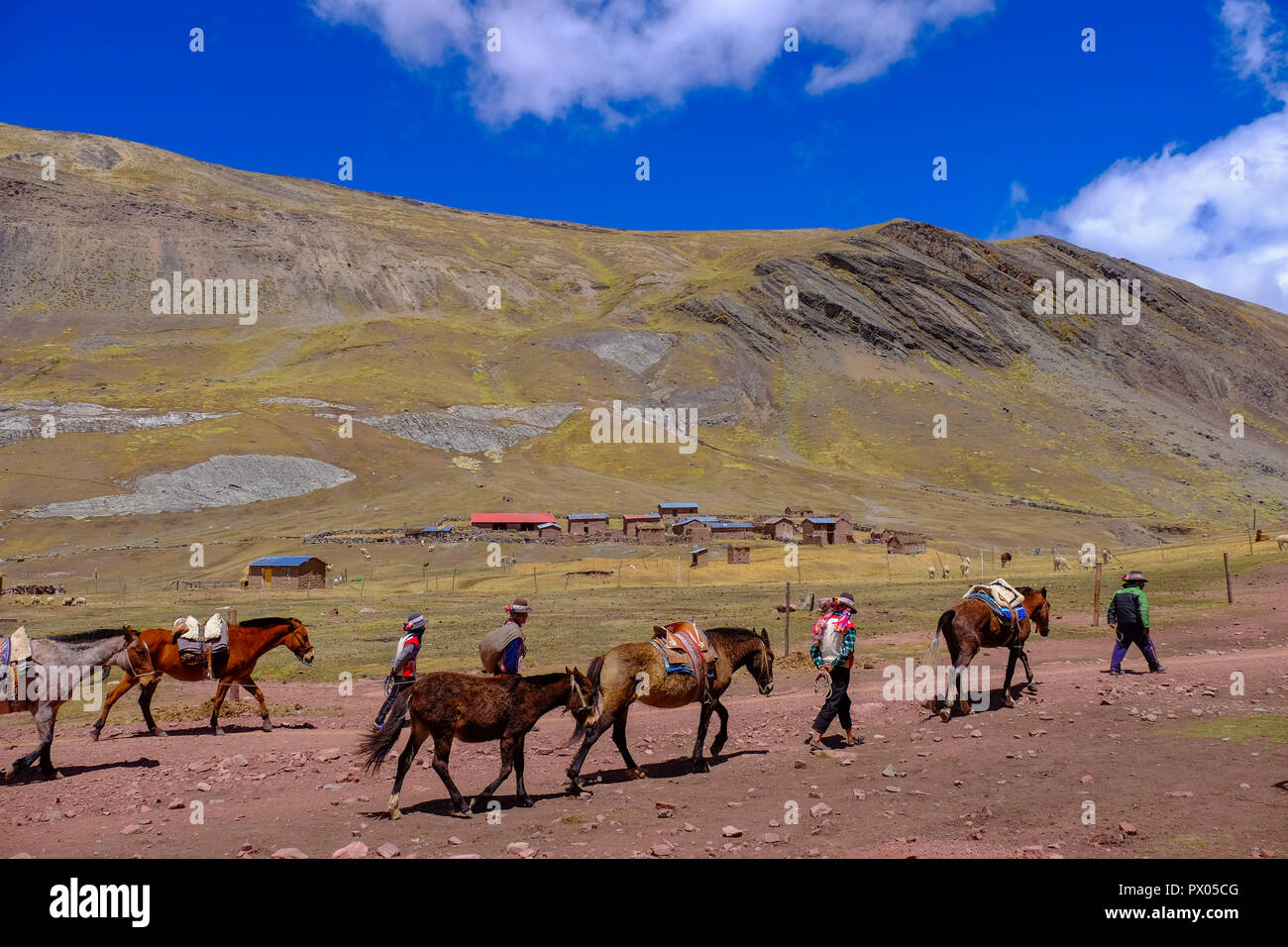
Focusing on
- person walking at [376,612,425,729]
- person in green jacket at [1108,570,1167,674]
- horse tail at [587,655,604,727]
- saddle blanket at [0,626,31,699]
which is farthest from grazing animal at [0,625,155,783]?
person in green jacket at [1108,570,1167,674]

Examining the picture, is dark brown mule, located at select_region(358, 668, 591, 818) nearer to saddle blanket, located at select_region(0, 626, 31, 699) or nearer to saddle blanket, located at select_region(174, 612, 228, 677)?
saddle blanket, located at select_region(0, 626, 31, 699)

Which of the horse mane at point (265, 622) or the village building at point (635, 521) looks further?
the village building at point (635, 521)

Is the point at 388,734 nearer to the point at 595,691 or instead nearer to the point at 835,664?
the point at 595,691

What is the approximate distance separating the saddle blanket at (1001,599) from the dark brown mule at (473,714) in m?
8.09

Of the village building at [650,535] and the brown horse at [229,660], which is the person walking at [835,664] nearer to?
the brown horse at [229,660]

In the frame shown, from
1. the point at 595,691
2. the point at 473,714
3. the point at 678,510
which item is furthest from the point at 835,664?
the point at 678,510

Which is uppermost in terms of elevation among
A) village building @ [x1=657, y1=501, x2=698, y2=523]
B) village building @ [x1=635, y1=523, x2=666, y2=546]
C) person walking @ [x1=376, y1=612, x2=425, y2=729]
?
village building @ [x1=657, y1=501, x2=698, y2=523]

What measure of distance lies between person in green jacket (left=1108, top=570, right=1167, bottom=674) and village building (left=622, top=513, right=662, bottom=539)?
5646 cm

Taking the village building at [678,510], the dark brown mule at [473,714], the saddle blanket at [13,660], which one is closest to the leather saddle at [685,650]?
the dark brown mule at [473,714]

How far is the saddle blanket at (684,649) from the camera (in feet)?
41.2

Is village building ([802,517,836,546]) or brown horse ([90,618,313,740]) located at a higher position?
village building ([802,517,836,546])

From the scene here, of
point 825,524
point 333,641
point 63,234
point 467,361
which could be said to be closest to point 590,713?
point 333,641

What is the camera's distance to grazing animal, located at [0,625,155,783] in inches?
508

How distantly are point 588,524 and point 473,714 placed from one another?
6529 cm
